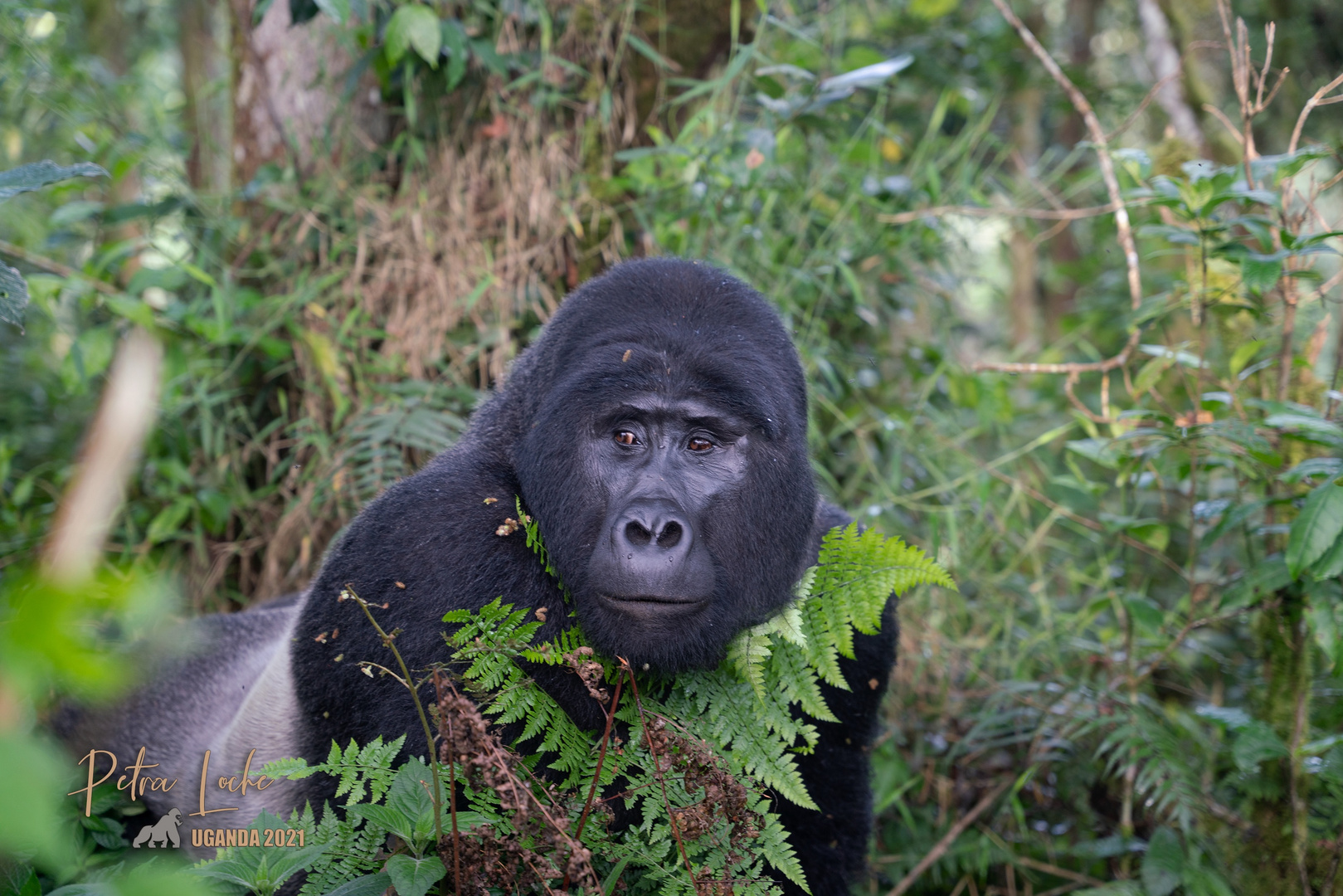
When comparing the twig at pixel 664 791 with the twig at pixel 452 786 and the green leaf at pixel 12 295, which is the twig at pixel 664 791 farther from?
the green leaf at pixel 12 295

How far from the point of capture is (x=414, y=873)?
1.60 metres

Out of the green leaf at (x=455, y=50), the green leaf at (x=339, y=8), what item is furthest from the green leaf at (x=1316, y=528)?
the green leaf at (x=339, y=8)

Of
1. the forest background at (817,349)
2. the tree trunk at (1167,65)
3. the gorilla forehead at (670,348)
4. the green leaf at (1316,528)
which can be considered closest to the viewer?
the gorilla forehead at (670,348)

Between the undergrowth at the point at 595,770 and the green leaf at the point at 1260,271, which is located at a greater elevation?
the green leaf at the point at 1260,271

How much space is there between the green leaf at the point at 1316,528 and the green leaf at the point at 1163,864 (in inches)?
34.2

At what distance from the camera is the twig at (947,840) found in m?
2.94

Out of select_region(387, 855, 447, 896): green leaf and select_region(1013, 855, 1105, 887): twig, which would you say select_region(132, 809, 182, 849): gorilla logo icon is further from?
select_region(1013, 855, 1105, 887): twig

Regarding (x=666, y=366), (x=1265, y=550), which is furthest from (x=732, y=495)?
(x=1265, y=550)

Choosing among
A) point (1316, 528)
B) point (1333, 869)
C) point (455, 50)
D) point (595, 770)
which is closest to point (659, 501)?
point (595, 770)

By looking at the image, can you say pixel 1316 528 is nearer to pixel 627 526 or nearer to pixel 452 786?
pixel 627 526

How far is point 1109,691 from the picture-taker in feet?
10.1

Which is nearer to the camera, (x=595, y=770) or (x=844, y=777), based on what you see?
(x=595, y=770)

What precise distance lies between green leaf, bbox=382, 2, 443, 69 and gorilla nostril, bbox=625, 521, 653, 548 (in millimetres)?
2088

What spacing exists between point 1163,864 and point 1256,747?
0.42 m
